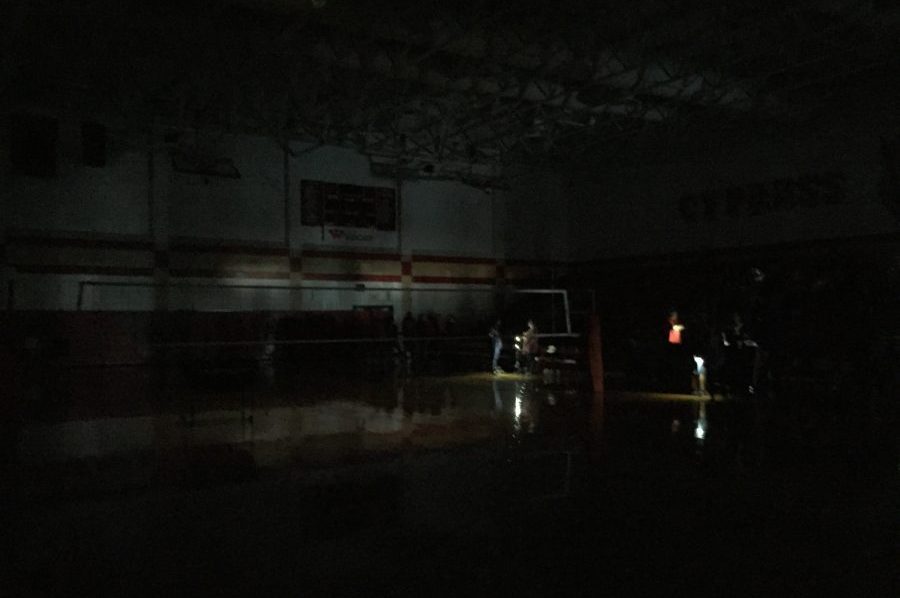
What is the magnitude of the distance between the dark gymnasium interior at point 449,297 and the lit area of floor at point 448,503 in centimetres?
4

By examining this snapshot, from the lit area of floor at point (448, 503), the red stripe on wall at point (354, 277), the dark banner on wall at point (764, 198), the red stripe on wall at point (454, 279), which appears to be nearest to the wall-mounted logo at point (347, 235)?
the red stripe on wall at point (354, 277)

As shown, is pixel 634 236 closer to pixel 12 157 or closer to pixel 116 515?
pixel 12 157

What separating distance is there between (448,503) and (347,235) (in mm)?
18534

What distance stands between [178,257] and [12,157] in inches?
182

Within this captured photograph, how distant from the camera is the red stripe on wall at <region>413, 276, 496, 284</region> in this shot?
25.7 metres

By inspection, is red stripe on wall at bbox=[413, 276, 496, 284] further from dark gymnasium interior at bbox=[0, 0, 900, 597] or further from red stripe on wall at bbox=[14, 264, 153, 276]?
red stripe on wall at bbox=[14, 264, 153, 276]

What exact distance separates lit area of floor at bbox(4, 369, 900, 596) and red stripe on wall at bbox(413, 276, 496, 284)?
555 inches

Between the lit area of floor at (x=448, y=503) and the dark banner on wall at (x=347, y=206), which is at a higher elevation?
the dark banner on wall at (x=347, y=206)

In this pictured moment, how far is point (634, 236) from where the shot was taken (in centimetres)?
2602

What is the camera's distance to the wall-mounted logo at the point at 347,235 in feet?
78.7

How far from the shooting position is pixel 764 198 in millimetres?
22203

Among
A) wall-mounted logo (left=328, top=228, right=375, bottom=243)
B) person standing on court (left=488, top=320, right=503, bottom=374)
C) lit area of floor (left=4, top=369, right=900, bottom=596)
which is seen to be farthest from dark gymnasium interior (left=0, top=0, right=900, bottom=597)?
person standing on court (left=488, top=320, right=503, bottom=374)

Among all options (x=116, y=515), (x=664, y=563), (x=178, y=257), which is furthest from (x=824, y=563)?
(x=178, y=257)

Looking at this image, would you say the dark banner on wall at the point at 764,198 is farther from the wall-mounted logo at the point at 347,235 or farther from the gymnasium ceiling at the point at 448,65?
the wall-mounted logo at the point at 347,235
